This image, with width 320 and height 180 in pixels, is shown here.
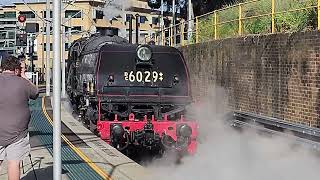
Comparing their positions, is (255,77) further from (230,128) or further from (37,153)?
(37,153)

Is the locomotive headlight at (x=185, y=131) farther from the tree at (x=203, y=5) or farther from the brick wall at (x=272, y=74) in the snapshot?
the tree at (x=203, y=5)

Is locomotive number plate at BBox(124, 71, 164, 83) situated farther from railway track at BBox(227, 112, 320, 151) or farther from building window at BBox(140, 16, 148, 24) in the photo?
building window at BBox(140, 16, 148, 24)

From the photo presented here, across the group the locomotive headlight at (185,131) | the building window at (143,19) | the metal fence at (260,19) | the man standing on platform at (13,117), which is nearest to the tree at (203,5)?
the metal fence at (260,19)

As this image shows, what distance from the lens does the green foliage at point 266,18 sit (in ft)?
40.6

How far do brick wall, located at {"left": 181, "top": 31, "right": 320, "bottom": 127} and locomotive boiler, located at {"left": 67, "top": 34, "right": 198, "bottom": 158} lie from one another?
1851mm

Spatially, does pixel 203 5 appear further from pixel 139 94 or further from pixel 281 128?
pixel 281 128

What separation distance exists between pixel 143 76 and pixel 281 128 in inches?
140

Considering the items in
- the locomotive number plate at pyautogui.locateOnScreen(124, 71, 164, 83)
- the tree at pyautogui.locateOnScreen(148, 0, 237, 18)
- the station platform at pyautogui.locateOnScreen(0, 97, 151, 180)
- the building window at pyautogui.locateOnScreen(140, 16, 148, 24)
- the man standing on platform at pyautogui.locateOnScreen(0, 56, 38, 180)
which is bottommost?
the station platform at pyautogui.locateOnScreen(0, 97, 151, 180)

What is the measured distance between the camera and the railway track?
8.89 metres

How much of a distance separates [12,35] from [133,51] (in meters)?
45.6

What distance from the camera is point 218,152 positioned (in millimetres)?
12055

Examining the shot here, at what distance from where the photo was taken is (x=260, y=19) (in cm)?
1510

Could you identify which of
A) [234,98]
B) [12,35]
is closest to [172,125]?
[234,98]

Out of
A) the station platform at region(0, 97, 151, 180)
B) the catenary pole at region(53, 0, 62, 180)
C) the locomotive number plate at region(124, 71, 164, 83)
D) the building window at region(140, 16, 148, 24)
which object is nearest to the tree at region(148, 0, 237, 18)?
the locomotive number plate at region(124, 71, 164, 83)
